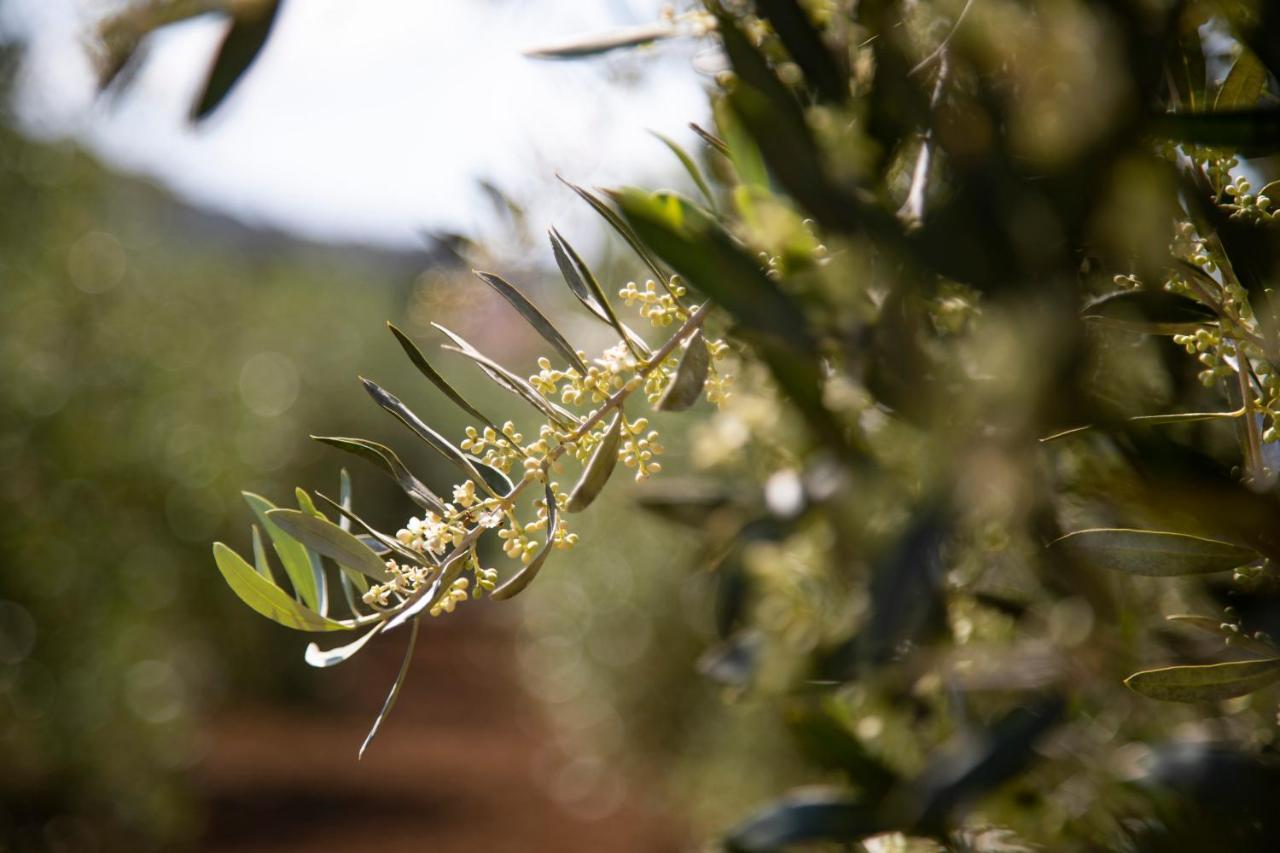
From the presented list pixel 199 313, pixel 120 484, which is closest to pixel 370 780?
pixel 120 484

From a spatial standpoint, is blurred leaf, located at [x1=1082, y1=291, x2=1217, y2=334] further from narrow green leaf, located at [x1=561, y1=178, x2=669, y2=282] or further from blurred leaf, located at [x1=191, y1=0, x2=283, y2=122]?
blurred leaf, located at [x1=191, y1=0, x2=283, y2=122]

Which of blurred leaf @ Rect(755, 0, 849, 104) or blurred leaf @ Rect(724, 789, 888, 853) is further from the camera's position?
blurred leaf @ Rect(724, 789, 888, 853)

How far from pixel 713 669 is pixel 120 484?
142 inches

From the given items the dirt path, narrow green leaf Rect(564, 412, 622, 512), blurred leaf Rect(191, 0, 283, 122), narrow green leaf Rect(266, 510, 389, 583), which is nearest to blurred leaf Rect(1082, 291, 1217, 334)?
narrow green leaf Rect(564, 412, 622, 512)

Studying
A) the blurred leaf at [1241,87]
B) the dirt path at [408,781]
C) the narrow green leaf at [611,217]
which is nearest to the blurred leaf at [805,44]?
the narrow green leaf at [611,217]

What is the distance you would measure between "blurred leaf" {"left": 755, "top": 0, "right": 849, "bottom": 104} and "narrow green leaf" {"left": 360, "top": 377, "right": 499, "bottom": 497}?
20 cm

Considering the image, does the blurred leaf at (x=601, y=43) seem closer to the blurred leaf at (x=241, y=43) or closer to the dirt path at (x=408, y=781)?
the blurred leaf at (x=241, y=43)

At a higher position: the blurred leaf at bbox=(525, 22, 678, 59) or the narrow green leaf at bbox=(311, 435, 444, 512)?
the blurred leaf at bbox=(525, 22, 678, 59)

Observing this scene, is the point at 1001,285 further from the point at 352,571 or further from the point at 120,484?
the point at 120,484

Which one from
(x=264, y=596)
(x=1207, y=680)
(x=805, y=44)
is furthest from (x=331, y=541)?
(x=1207, y=680)

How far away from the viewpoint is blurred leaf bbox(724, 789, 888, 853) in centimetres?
48

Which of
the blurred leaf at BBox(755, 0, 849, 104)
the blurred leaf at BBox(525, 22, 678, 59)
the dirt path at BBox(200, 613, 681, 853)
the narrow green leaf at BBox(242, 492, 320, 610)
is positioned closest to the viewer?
the blurred leaf at BBox(755, 0, 849, 104)

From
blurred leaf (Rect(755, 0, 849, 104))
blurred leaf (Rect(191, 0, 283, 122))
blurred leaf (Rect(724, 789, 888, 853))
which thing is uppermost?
blurred leaf (Rect(191, 0, 283, 122))

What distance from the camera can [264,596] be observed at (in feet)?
1.30
